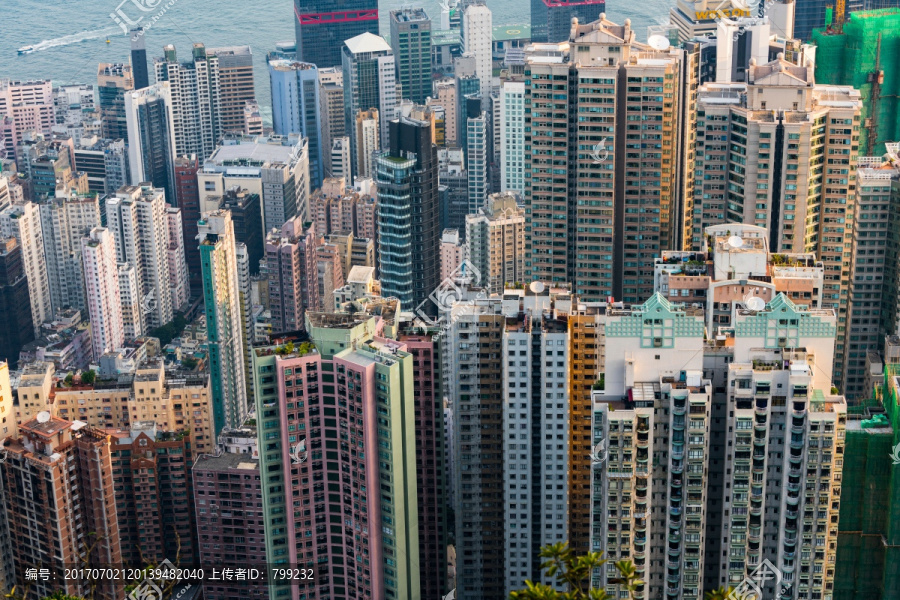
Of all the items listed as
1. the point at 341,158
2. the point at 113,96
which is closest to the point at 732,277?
the point at 341,158

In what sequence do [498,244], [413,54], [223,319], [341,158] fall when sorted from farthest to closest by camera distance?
[413,54] → [341,158] → [498,244] → [223,319]

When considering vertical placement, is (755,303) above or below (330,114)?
above

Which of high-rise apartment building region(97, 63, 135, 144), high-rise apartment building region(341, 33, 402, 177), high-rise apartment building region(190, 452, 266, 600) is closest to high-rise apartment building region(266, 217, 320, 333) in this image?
high-rise apartment building region(190, 452, 266, 600)

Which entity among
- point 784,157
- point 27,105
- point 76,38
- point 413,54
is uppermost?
point 784,157

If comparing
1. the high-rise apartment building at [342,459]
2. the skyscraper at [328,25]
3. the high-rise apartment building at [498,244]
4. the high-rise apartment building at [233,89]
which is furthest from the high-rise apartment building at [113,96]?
the high-rise apartment building at [342,459]

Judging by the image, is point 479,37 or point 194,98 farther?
point 479,37

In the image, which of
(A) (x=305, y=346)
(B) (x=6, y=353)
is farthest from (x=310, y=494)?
(B) (x=6, y=353)

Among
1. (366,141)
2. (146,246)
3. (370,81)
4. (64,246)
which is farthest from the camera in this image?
(370,81)

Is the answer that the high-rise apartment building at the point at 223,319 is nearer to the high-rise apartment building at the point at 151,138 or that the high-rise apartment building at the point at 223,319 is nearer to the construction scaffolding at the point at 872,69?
the construction scaffolding at the point at 872,69

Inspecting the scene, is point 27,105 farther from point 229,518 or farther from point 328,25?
point 229,518
